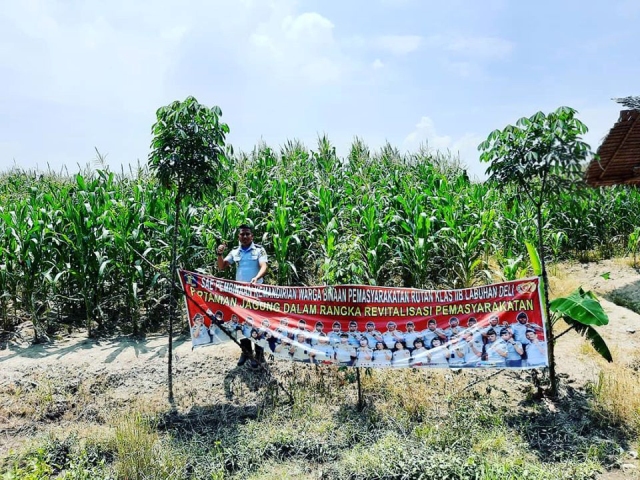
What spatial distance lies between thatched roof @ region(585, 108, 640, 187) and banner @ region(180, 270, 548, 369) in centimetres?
325

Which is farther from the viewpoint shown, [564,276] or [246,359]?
[564,276]

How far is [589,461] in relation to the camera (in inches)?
158

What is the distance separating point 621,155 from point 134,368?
7447 millimetres

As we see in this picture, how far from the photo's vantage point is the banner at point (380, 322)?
4.71 m

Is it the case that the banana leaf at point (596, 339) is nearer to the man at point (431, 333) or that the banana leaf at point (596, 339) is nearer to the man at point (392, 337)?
the man at point (431, 333)

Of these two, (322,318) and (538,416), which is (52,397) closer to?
(322,318)

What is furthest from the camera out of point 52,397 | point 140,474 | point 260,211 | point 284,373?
→ point 260,211

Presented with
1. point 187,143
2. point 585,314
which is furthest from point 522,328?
point 187,143

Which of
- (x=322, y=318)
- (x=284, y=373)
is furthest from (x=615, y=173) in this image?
(x=284, y=373)

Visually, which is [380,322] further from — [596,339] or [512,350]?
[596,339]

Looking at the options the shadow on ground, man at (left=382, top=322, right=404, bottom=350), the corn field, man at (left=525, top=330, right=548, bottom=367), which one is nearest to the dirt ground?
the corn field

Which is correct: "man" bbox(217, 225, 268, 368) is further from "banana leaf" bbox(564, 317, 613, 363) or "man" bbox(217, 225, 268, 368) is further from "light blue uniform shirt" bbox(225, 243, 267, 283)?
"banana leaf" bbox(564, 317, 613, 363)

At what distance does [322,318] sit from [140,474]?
215 cm

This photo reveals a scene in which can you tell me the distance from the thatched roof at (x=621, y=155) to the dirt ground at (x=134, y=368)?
2.27 m
